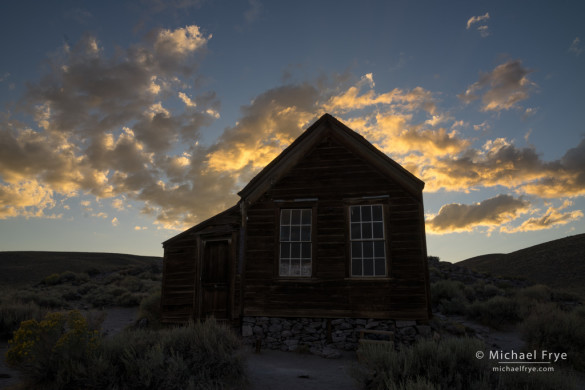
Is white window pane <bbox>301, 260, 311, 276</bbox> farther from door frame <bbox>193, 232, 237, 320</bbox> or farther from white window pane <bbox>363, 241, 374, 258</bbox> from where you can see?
door frame <bbox>193, 232, 237, 320</bbox>

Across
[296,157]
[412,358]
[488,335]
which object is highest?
[296,157]

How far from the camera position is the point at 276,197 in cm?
1127

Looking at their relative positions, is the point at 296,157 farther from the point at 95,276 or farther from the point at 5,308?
the point at 95,276

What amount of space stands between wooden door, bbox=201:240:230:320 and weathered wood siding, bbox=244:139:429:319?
1580 mm

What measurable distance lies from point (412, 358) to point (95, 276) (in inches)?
1370

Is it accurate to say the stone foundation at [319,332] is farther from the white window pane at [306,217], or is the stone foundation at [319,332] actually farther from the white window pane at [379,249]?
the white window pane at [306,217]

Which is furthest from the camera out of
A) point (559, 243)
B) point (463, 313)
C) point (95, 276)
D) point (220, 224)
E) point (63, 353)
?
point (559, 243)

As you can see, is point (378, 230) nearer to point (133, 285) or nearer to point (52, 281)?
point (133, 285)

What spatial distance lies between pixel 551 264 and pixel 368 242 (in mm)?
40094

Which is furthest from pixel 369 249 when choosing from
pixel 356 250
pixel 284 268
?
pixel 284 268

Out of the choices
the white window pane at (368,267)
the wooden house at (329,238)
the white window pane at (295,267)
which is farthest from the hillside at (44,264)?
the white window pane at (368,267)

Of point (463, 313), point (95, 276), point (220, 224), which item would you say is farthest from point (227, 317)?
point (95, 276)

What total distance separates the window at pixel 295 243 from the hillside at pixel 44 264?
31410 mm

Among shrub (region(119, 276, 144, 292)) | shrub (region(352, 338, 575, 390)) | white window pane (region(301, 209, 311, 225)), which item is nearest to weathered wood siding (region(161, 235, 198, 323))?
white window pane (region(301, 209, 311, 225))
